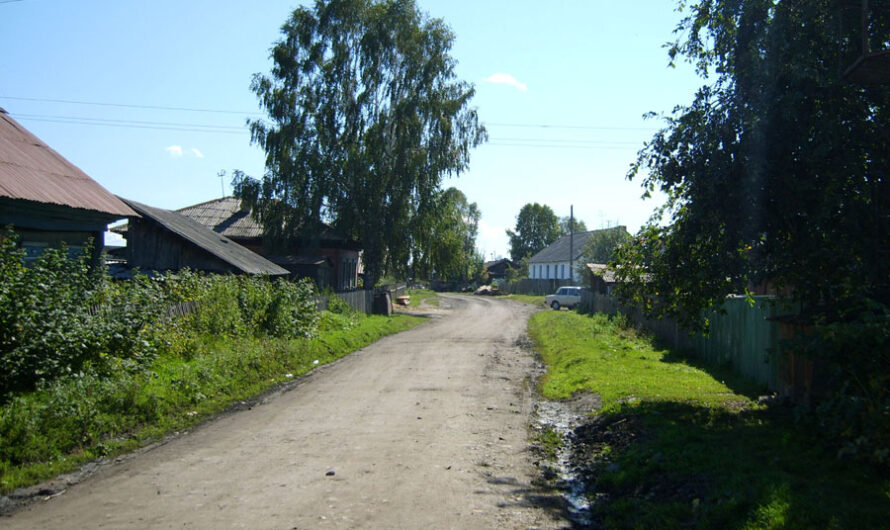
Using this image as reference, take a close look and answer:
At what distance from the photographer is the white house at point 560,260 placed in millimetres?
68188

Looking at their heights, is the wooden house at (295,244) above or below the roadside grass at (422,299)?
above

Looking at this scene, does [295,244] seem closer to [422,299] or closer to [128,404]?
[422,299]

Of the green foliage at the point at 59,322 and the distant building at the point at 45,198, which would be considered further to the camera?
the distant building at the point at 45,198

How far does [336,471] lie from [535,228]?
102m

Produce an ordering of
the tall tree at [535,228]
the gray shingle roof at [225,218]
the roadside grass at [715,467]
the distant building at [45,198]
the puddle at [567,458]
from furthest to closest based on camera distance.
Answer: the tall tree at [535,228] < the gray shingle roof at [225,218] < the distant building at [45,198] < the puddle at [567,458] < the roadside grass at [715,467]

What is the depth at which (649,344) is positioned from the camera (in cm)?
1823

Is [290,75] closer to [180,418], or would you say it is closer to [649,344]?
[649,344]

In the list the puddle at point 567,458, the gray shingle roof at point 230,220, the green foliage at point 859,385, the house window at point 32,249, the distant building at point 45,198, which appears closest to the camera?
the green foliage at point 859,385

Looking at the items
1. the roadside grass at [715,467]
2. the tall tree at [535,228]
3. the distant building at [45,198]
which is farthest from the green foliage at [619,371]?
the tall tree at [535,228]

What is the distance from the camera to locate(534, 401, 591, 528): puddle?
6.03 metres

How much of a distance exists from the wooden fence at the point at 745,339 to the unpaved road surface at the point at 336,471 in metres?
3.51

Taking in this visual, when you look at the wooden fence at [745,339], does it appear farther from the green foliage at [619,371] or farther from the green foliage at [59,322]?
the green foliage at [59,322]

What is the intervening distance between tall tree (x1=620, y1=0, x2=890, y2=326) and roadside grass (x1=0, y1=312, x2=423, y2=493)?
7502 mm

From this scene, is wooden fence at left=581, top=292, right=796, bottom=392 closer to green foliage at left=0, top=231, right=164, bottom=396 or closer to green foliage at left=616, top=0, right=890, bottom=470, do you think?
green foliage at left=616, top=0, right=890, bottom=470
